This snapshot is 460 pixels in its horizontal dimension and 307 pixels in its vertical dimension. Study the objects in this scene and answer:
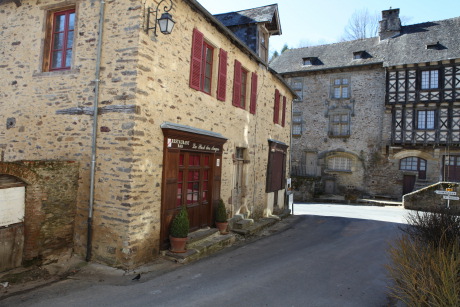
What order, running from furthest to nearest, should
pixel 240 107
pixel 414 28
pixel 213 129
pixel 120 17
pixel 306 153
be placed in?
1. pixel 306 153
2. pixel 414 28
3. pixel 240 107
4. pixel 213 129
5. pixel 120 17

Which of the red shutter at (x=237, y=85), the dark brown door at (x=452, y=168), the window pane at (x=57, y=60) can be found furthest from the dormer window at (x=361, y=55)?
the window pane at (x=57, y=60)

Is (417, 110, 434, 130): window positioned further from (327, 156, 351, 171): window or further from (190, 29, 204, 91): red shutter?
(190, 29, 204, 91): red shutter

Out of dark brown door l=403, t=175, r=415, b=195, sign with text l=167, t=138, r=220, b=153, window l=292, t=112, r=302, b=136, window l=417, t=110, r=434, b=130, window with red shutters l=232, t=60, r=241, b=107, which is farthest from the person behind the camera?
window l=292, t=112, r=302, b=136

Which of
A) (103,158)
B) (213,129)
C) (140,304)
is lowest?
(140,304)

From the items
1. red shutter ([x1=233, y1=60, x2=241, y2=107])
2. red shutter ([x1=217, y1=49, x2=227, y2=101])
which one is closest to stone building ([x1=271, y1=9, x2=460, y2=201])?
red shutter ([x1=233, y1=60, x2=241, y2=107])

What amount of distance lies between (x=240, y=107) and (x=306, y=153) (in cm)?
1549

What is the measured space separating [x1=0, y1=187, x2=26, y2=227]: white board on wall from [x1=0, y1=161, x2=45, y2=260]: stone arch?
0.24ft

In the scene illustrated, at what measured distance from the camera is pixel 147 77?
20.5 feet

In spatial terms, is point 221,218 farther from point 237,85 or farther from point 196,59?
point 196,59

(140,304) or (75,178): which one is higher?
(75,178)

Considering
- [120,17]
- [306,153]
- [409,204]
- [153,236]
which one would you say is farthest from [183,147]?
[306,153]

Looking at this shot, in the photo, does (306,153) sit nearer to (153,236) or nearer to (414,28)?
(414,28)

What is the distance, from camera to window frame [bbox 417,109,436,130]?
2044 cm

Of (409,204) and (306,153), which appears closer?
(409,204)
